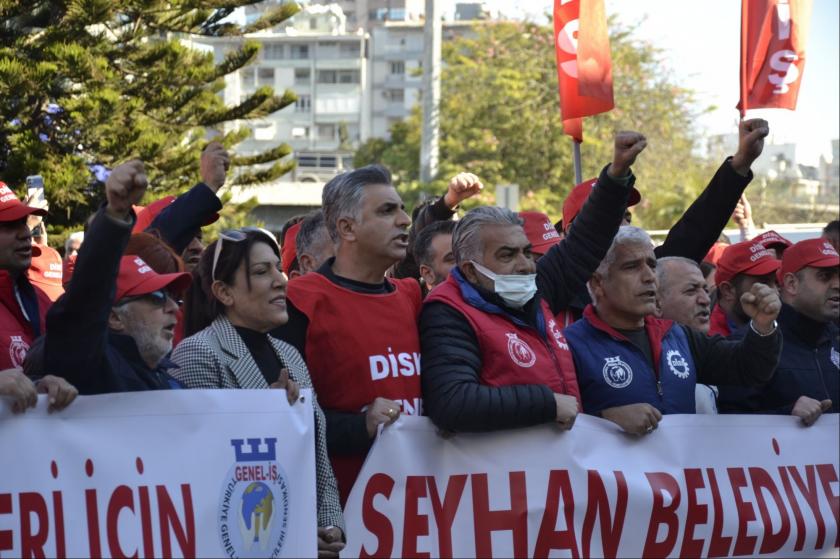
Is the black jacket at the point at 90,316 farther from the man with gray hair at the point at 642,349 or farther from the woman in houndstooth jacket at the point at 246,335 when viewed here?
the man with gray hair at the point at 642,349

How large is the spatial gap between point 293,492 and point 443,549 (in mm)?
657

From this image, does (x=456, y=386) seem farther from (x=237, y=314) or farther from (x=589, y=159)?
(x=589, y=159)

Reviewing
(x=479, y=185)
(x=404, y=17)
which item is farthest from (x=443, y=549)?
(x=404, y=17)

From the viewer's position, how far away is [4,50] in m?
14.0

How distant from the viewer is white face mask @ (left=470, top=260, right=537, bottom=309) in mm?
4961

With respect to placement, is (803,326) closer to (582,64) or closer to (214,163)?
(214,163)

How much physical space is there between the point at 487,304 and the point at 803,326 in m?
1.86

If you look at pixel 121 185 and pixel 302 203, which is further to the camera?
pixel 302 203

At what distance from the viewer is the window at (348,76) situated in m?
118

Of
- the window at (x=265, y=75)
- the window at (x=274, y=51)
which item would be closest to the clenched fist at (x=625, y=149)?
the window at (x=265, y=75)

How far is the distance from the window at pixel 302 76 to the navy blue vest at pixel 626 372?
4552 inches

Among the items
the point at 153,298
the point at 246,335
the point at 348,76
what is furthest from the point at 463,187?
the point at 348,76

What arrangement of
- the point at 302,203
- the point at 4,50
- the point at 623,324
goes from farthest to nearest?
1. the point at 302,203
2. the point at 4,50
3. the point at 623,324

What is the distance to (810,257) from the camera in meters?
6.49
